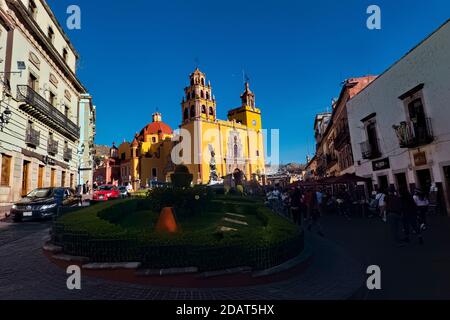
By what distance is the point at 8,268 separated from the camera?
17.4ft

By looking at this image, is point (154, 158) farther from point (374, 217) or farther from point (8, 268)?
point (8, 268)

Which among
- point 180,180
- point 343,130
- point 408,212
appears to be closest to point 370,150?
point 343,130

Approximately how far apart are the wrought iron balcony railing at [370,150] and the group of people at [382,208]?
4357 millimetres

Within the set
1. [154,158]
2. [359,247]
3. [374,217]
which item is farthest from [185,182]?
[154,158]

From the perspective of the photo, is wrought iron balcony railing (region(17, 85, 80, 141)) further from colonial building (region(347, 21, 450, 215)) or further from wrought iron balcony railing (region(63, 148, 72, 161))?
colonial building (region(347, 21, 450, 215))

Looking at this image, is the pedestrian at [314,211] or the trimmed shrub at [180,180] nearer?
the pedestrian at [314,211]

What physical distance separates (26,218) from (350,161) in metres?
24.4

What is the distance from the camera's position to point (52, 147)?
66.8 ft

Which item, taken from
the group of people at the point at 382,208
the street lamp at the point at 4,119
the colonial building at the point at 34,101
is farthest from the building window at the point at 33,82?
the group of people at the point at 382,208

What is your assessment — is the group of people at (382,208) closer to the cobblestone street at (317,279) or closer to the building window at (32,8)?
the cobblestone street at (317,279)

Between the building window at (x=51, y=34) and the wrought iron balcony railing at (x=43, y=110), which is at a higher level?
the building window at (x=51, y=34)

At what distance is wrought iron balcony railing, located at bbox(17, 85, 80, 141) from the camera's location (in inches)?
644

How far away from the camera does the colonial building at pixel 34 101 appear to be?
1503 centimetres

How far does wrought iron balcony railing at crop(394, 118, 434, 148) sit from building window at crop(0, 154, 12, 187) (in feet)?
74.7
